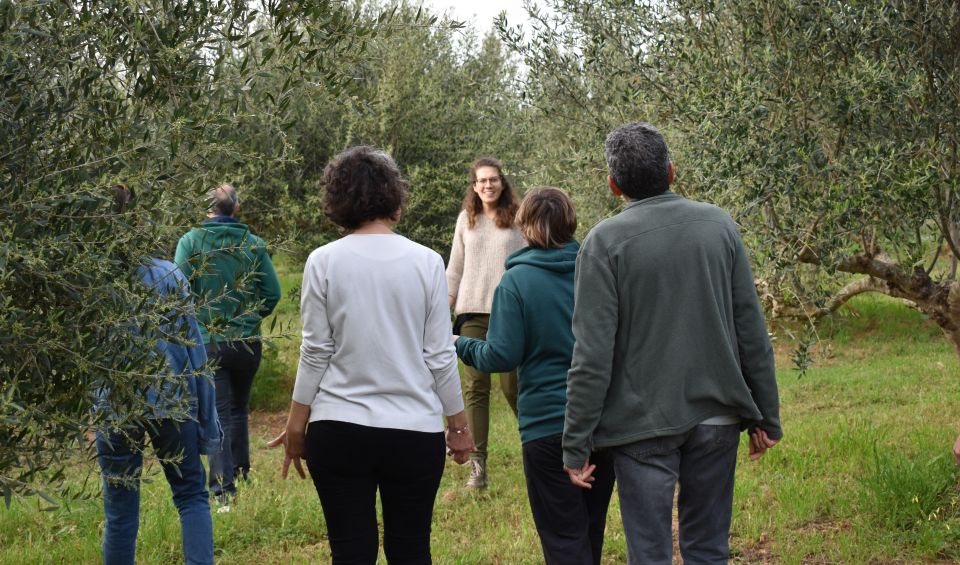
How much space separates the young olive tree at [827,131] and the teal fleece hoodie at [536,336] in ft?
4.34

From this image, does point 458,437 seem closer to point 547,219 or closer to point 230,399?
point 547,219

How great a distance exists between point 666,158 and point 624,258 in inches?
17.4

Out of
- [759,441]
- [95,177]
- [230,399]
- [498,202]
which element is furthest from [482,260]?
[95,177]

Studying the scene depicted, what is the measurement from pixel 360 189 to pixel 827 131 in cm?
320

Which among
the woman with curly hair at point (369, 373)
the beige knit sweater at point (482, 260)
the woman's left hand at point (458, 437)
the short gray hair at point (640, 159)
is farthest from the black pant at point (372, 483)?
the beige knit sweater at point (482, 260)

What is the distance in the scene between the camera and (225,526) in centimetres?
671

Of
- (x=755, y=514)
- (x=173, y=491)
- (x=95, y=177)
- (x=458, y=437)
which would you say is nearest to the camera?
(x=95, y=177)

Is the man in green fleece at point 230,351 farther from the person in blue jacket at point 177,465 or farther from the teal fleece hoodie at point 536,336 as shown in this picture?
the teal fleece hoodie at point 536,336

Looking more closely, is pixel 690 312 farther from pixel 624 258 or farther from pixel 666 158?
pixel 666 158

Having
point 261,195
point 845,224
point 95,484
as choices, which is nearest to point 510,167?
point 261,195

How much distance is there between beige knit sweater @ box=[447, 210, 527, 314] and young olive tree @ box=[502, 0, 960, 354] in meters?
1.47

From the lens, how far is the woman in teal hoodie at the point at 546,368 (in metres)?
4.55

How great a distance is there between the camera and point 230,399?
24.4 feet

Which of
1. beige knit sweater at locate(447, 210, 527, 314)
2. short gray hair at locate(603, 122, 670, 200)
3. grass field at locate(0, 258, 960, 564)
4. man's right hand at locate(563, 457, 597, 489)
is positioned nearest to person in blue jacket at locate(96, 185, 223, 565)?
grass field at locate(0, 258, 960, 564)
